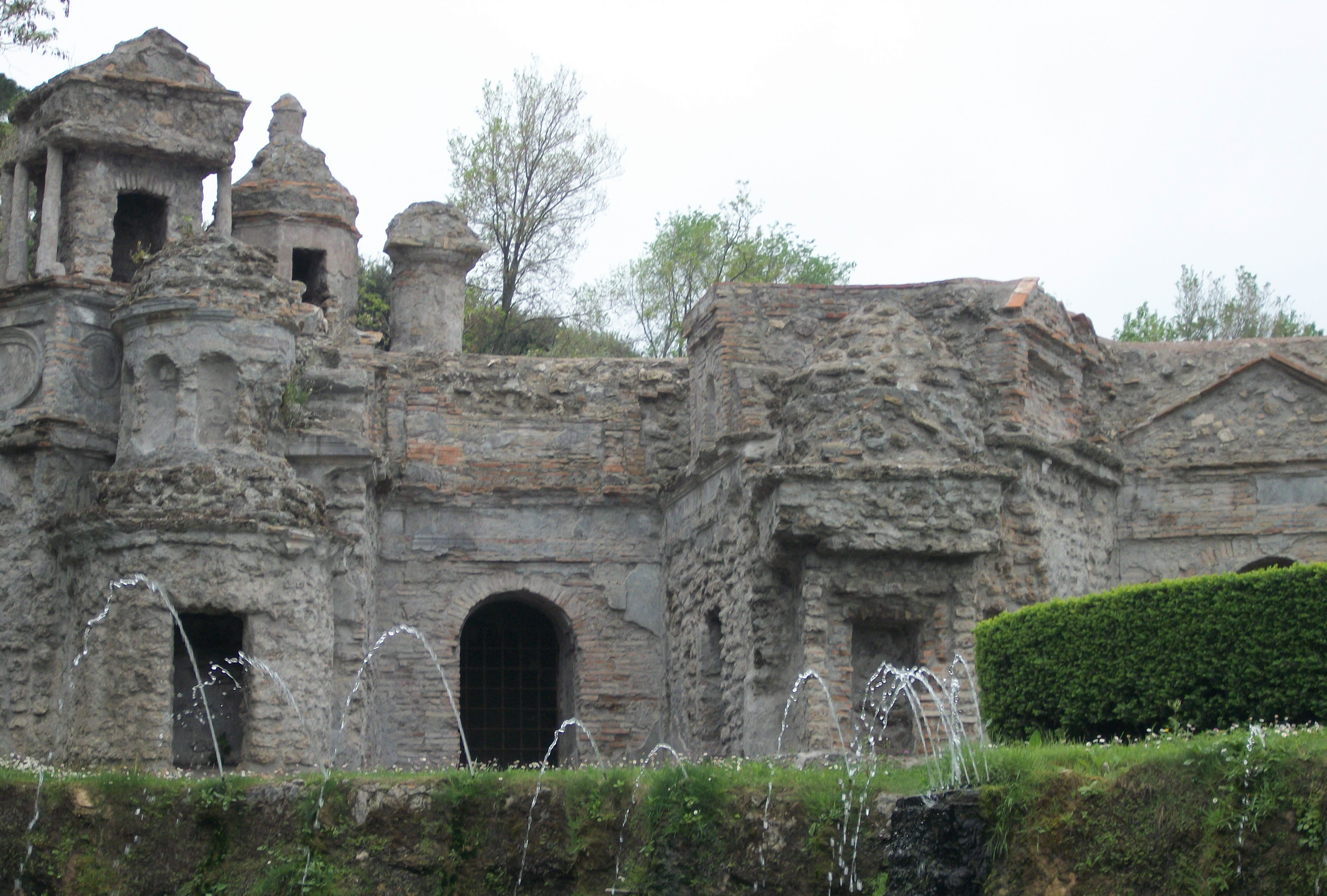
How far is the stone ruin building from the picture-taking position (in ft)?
51.5

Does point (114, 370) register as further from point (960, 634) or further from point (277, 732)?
point (960, 634)

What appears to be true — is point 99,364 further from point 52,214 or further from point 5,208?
point 5,208

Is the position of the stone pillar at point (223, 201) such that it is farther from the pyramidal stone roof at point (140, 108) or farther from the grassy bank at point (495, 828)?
the grassy bank at point (495, 828)

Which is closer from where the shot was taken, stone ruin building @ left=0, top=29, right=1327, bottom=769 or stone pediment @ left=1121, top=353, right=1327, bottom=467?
stone ruin building @ left=0, top=29, right=1327, bottom=769

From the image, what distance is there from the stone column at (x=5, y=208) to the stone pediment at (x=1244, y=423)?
11.0m

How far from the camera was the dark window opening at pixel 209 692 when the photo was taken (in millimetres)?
15898

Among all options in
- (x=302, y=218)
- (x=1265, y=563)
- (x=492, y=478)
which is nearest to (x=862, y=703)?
(x=1265, y=563)

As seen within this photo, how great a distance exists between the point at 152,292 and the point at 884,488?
21.7 feet

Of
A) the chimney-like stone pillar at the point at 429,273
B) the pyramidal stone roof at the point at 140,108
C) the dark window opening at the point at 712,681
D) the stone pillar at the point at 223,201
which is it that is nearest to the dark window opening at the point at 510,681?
the dark window opening at the point at 712,681

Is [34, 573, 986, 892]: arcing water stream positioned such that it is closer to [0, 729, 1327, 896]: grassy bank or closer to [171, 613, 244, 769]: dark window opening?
[171, 613, 244, 769]: dark window opening

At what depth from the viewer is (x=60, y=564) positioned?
16344 millimetres

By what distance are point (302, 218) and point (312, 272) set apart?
0.61 metres

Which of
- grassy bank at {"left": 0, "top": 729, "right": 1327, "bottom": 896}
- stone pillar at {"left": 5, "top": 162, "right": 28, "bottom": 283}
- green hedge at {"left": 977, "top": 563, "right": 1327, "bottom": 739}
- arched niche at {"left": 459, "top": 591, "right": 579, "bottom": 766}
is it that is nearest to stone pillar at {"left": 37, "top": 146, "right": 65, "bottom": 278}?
stone pillar at {"left": 5, "top": 162, "right": 28, "bottom": 283}

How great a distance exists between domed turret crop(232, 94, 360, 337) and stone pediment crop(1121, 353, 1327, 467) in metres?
8.66
